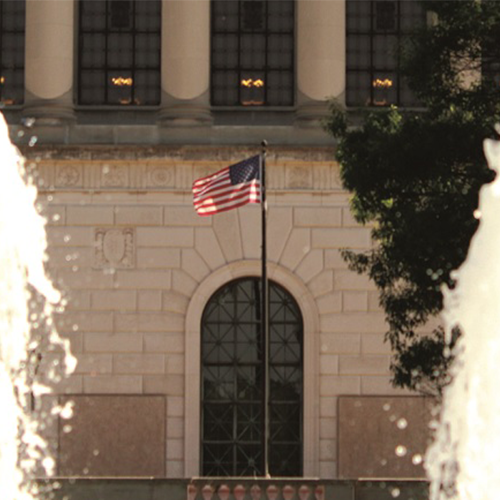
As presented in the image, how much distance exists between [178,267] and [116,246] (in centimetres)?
144

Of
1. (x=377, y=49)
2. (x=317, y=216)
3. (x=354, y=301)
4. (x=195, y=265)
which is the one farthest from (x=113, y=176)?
(x=377, y=49)

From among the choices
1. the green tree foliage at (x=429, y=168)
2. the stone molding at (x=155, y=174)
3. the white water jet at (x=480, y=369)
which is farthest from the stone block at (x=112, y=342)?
the white water jet at (x=480, y=369)

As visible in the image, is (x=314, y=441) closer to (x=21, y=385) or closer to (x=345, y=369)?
(x=345, y=369)

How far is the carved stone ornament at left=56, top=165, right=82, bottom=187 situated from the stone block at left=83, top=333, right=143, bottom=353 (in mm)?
3327

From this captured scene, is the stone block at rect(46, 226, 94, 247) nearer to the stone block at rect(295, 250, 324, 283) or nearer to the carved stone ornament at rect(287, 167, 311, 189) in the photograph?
the carved stone ornament at rect(287, 167, 311, 189)

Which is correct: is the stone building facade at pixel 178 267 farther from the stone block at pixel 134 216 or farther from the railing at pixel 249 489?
the railing at pixel 249 489

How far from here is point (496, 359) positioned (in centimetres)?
2331

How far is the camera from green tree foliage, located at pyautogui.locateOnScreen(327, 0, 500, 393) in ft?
126

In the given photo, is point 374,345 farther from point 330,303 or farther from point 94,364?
point 94,364

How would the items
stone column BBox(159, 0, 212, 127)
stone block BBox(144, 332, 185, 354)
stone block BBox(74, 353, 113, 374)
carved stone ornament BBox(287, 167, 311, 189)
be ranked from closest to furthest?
stone block BBox(74, 353, 113, 374), stone block BBox(144, 332, 185, 354), carved stone ornament BBox(287, 167, 311, 189), stone column BBox(159, 0, 212, 127)

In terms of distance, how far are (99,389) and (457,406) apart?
24481mm

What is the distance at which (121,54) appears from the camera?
49.7 metres

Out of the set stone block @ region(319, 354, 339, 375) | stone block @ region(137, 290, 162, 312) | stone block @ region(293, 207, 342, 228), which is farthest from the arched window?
stone block @ region(293, 207, 342, 228)

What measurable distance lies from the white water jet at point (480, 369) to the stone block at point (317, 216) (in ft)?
78.5
